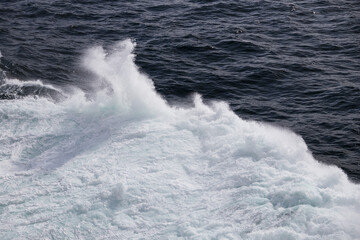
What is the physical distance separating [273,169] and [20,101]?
37.6ft

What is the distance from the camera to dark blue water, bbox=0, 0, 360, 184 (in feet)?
69.7

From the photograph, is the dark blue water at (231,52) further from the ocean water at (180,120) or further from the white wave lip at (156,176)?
the white wave lip at (156,176)

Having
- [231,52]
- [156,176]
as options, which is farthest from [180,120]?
[231,52]

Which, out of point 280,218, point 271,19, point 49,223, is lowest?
point 49,223

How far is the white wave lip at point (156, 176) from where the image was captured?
1370 centimetres

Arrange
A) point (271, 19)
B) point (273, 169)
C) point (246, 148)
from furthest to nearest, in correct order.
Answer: point (271, 19) < point (246, 148) < point (273, 169)

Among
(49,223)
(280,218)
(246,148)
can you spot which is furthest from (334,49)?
(49,223)

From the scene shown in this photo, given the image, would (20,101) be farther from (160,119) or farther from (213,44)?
(213,44)

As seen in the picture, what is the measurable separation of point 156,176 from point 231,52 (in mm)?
12661

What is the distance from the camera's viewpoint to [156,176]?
52.9 ft

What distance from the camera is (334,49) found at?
2636cm

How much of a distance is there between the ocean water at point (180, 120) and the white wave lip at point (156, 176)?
0.05 metres

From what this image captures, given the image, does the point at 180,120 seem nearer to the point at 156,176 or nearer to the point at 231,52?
the point at 156,176

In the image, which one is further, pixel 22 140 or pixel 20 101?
pixel 20 101
